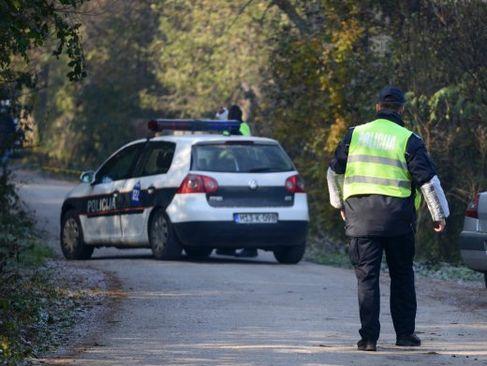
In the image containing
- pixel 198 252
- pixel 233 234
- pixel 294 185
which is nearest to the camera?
pixel 233 234

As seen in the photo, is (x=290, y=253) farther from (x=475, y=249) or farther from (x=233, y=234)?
(x=475, y=249)

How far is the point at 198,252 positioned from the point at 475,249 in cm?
538

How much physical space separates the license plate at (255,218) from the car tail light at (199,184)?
0.44 meters

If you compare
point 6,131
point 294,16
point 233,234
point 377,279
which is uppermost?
point 294,16

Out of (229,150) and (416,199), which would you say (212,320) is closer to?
(416,199)

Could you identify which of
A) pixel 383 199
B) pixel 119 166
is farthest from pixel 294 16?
pixel 383 199

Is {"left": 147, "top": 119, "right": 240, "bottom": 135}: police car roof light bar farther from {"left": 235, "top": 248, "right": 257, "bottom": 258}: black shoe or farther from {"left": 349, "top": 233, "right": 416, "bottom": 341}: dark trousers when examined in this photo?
{"left": 349, "top": 233, "right": 416, "bottom": 341}: dark trousers

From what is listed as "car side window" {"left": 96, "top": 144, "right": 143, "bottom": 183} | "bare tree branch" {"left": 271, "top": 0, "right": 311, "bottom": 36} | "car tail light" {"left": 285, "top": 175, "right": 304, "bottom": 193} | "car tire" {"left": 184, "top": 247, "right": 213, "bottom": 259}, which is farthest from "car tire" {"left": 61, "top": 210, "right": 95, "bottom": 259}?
"bare tree branch" {"left": 271, "top": 0, "right": 311, "bottom": 36}

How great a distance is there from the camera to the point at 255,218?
18203mm

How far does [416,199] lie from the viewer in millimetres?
10398

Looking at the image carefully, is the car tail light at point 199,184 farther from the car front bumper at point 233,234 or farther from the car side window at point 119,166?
the car side window at point 119,166

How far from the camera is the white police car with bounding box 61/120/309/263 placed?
18062 millimetres

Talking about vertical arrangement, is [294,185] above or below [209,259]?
above

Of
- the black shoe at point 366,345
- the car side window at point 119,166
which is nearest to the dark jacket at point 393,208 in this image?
the black shoe at point 366,345
